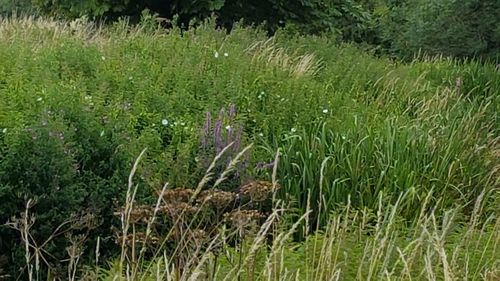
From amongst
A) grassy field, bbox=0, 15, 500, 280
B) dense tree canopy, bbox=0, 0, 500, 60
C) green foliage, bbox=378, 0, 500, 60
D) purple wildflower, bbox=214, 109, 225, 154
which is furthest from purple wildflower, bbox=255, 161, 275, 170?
green foliage, bbox=378, 0, 500, 60

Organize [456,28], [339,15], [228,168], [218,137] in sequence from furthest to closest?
[456,28], [339,15], [218,137], [228,168]

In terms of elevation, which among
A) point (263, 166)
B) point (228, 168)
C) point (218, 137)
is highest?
point (228, 168)

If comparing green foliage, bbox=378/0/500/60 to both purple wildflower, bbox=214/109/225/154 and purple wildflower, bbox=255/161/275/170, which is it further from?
purple wildflower, bbox=214/109/225/154

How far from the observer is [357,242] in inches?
135

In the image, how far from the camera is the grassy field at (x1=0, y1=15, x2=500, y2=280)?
9.93 ft

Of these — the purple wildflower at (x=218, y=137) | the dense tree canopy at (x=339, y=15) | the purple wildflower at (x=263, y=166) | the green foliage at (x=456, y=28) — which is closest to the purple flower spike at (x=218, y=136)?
the purple wildflower at (x=218, y=137)

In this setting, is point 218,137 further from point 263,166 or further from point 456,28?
point 456,28

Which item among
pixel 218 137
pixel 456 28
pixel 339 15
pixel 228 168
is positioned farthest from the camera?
pixel 456 28

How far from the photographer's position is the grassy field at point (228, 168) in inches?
119

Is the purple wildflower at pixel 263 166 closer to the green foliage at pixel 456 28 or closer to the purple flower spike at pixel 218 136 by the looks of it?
the purple flower spike at pixel 218 136

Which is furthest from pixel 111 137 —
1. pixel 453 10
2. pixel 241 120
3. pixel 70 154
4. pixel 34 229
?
pixel 453 10

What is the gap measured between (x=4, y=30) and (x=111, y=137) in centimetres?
531

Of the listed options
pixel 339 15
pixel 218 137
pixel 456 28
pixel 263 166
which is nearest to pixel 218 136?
pixel 218 137

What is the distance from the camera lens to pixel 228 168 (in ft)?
8.80
